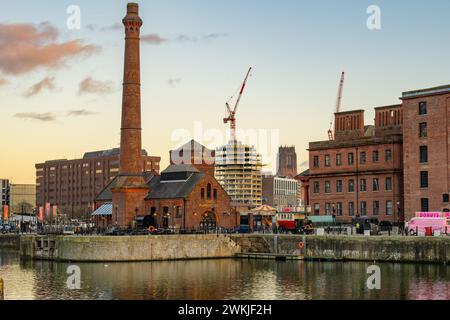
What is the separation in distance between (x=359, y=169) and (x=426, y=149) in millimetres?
12072

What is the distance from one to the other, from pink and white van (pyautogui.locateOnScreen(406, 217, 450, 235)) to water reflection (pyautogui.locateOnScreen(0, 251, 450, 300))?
330 inches

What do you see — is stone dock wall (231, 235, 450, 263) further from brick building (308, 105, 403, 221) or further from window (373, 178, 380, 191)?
window (373, 178, 380, 191)

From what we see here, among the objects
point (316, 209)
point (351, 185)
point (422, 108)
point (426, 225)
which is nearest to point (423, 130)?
point (422, 108)

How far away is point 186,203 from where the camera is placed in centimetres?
11362

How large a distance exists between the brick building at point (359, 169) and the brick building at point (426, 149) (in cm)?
453

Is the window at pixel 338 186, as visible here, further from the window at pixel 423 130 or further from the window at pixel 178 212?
the window at pixel 178 212

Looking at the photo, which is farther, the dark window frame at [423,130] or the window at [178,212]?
the window at [178,212]

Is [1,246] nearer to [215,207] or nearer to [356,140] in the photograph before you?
[215,207]

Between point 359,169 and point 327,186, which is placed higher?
point 359,169

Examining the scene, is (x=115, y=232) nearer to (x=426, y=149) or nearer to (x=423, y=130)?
(x=426, y=149)

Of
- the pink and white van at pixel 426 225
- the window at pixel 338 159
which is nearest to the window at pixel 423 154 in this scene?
the pink and white van at pixel 426 225

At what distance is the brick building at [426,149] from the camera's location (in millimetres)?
96875

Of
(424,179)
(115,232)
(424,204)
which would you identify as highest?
(424,179)
